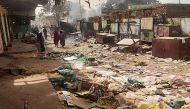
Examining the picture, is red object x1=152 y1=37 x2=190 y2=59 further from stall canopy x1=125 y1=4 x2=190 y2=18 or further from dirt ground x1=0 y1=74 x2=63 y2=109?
dirt ground x1=0 y1=74 x2=63 y2=109

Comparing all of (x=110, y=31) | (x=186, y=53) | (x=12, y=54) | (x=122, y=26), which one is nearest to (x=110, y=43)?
(x=122, y=26)

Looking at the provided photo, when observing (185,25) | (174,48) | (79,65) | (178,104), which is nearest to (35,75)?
(79,65)

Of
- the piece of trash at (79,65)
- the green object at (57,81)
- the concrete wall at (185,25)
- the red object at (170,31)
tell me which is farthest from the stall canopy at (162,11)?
the green object at (57,81)

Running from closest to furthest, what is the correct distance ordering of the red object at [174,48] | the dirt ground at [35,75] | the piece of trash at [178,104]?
the dirt ground at [35,75], the piece of trash at [178,104], the red object at [174,48]

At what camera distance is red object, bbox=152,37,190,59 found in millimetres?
13859

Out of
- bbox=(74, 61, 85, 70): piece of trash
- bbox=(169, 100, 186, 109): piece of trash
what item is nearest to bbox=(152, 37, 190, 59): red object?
bbox=(74, 61, 85, 70): piece of trash

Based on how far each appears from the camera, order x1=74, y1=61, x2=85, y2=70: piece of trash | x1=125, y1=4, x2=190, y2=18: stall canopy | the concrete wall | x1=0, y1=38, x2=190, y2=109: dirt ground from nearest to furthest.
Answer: x1=0, y1=38, x2=190, y2=109: dirt ground, x1=74, y1=61, x2=85, y2=70: piece of trash, the concrete wall, x1=125, y1=4, x2=190, y2=18: stall canopy

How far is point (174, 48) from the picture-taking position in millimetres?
14031

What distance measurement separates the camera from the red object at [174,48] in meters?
13.9

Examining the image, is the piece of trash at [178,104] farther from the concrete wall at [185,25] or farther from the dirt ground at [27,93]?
the concrete wall at [185,25]

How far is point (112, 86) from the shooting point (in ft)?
28.0

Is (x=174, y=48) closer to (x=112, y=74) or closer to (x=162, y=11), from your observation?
(x=112, y=74)

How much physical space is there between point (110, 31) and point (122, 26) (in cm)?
344

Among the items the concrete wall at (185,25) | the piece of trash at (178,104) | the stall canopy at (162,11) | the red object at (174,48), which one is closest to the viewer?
the piece of trash at (178,104)
